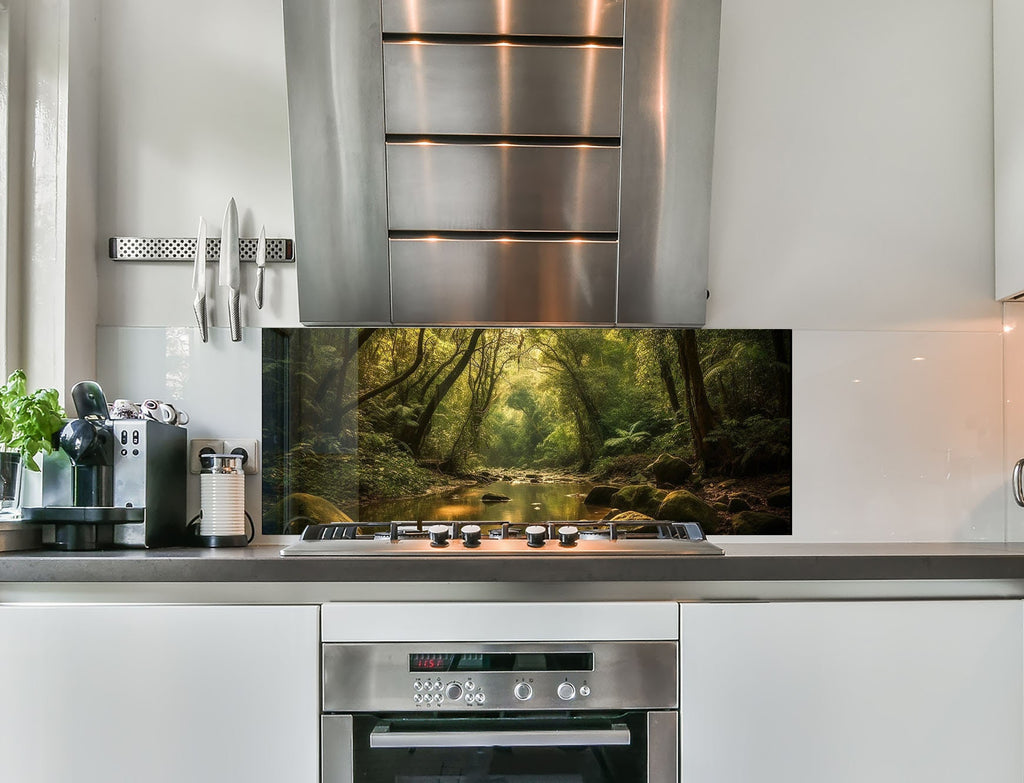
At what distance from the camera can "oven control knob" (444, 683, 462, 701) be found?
1516 millimetres

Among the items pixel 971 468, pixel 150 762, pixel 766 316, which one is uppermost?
pixel 766 316

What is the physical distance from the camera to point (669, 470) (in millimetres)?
2137

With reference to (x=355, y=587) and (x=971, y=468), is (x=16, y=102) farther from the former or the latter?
(x=971, y=468)

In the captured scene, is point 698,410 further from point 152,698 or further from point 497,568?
point 152,698

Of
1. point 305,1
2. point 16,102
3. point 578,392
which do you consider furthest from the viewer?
point 578,392

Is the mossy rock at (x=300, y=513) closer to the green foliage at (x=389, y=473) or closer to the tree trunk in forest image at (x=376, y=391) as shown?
the green foliage at (x=389, y=473)

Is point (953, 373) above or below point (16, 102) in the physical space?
below

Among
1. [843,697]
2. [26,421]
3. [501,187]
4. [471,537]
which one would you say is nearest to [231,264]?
[26,421]

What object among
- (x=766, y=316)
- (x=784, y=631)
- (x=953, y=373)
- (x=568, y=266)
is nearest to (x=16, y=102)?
(x=568, y=266)

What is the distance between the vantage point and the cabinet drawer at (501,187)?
6.37 feet

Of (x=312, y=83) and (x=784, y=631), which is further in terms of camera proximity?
(x=312, y=83)

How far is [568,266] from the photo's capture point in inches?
78.0

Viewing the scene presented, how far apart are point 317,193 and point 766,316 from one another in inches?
46.9

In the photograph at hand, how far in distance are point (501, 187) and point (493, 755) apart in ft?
4.10
